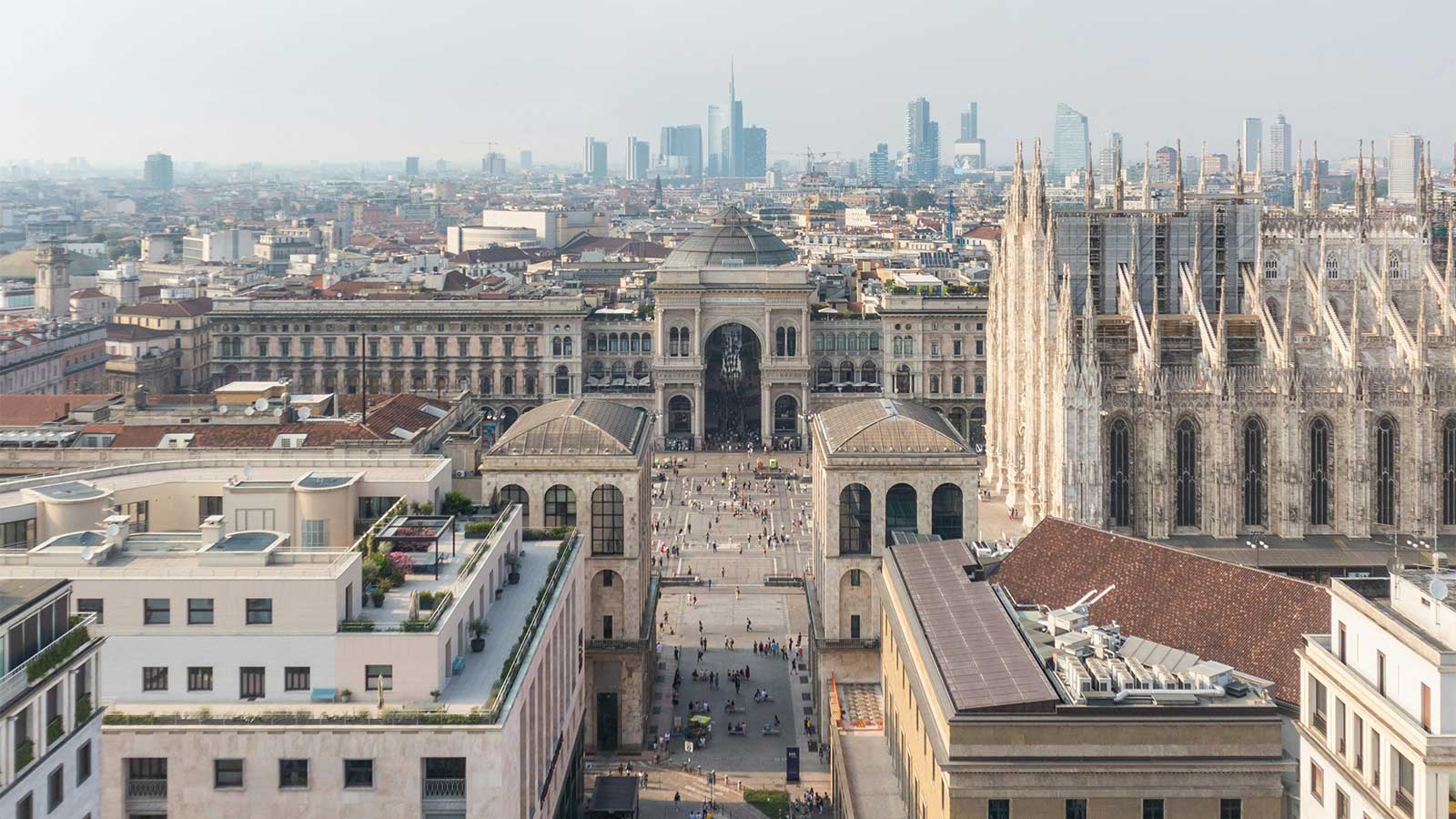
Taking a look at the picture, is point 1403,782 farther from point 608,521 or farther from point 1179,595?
point 608,521

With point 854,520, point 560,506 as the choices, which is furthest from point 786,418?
point 560,506

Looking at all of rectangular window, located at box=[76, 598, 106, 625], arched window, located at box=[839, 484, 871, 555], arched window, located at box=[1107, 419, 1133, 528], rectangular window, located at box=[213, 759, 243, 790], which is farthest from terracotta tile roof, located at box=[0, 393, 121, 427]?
rectangular window, located at box=[213, 759, 243, 790]

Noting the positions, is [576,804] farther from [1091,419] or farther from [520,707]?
[1091,419]

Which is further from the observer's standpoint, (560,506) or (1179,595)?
(560,506)

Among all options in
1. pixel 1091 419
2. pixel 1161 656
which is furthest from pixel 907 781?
pixel 1091 419

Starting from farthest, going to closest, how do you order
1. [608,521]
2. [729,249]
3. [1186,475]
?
[729,249] < [1186,475] < [608,521]

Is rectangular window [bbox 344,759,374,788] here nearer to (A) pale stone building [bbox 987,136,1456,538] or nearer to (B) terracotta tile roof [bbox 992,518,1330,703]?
(B) terracotta tile roof [bbox 992,518,1330,703]
